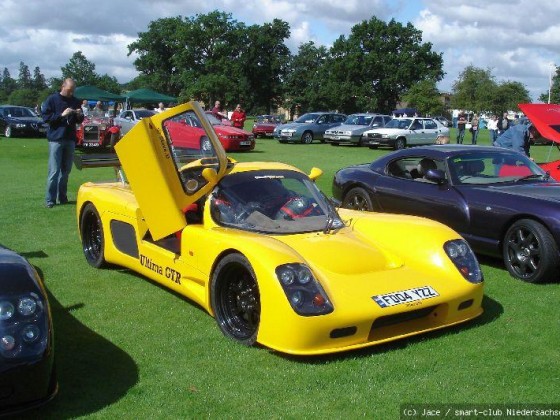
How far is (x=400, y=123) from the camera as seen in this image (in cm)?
2844

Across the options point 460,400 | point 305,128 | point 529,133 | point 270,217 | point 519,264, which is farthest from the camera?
point 305,128

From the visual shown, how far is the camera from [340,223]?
208 inches

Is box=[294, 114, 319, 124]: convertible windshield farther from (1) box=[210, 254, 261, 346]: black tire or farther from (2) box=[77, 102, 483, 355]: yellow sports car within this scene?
(1) box=[210, 254, 261, 346]: black tire

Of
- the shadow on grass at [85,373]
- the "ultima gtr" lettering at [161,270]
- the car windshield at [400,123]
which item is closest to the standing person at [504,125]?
the car windshield at [400,123]

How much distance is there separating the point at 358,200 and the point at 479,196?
1.92m

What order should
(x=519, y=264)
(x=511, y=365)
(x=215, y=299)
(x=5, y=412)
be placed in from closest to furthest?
1. (x=5, y=412)
2. (x=511, y=365)
3. (x=215, y=299)
4. (x=519, y=264)

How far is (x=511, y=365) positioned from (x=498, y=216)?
2629 millimetres

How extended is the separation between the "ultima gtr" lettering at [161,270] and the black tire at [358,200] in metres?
3.34

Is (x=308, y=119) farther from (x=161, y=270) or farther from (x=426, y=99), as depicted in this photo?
(x=426, y=99)

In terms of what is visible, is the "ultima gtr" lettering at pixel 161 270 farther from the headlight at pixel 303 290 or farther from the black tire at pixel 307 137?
the black tire at pixel 307 137

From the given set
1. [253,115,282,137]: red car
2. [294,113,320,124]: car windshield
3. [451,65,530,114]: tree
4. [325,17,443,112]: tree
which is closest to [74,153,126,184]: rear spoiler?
[294,113,320,124]: car windshield

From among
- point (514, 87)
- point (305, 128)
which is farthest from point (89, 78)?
point (305, 128)

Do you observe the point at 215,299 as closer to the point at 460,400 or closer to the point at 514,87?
the point at 460,400

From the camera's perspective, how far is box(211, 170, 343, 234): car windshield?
4996 mm
